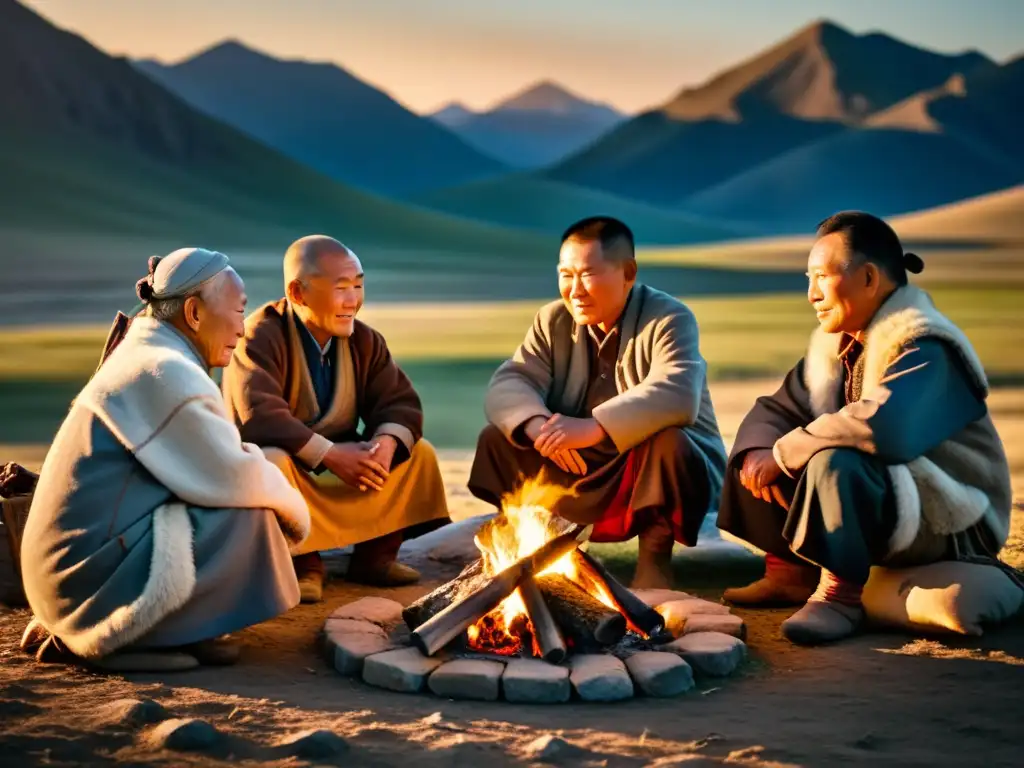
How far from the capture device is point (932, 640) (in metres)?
4.46

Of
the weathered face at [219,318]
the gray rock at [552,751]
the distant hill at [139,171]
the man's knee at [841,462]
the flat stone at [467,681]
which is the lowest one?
the gray rock at [552,751]

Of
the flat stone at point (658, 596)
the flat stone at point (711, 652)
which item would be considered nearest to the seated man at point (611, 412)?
the flat stone at point (658, 596)

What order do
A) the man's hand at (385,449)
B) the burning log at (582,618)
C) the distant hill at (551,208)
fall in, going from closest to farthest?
the burning log at (582,618), the man's hand at (385,449), the distant hill at (551,208)

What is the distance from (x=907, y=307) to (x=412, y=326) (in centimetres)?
1421

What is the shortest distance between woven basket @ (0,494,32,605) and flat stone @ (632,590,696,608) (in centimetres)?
216

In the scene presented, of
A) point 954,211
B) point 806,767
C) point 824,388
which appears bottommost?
point 806,767

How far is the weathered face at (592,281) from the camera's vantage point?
523 cm

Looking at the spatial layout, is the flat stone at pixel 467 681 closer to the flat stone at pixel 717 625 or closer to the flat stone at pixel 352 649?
the flat stone at pixel 352 649

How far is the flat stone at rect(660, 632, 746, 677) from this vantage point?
13.5 ft

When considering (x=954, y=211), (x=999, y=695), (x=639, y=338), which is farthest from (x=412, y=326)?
(x=954, y=211)

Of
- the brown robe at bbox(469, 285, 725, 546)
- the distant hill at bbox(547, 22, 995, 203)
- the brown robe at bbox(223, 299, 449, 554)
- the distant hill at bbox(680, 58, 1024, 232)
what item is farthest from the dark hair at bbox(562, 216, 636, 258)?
the distant hill at bbox(547, 22, 995, 203)

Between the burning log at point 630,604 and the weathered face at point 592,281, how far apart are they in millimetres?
1203

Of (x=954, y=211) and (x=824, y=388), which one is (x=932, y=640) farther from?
(x=954, y=211)

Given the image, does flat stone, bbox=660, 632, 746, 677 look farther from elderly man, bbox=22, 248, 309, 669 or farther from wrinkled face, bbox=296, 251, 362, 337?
wrinkled face, bbox=296, 251, 362, 337
